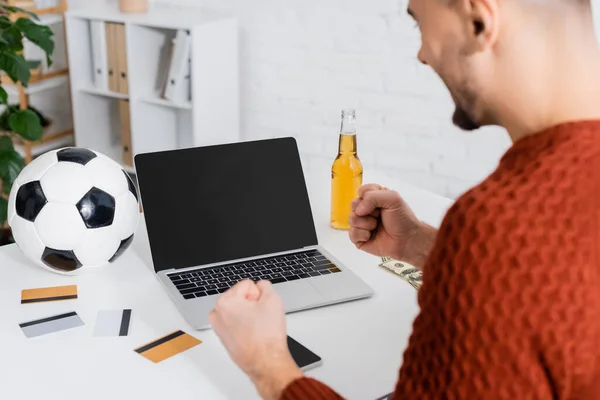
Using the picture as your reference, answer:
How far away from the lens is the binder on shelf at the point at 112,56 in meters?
3.02

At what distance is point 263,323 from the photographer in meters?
0.95

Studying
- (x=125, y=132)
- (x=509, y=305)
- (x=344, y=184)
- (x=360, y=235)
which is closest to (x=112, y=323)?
(x=360, y=235)

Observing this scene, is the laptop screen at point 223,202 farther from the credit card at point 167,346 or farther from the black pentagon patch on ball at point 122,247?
the credit card at point 167,346

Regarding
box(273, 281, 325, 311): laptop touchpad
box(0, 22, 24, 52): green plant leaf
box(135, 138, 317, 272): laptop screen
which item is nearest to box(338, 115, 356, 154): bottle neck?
box(135, 138, 317, 272): laptop screen

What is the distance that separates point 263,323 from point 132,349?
11.4 inches

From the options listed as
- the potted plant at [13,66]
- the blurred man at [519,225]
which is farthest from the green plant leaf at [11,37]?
the blurred man at [519,225]

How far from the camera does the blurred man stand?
708mm

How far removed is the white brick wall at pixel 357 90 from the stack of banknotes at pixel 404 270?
1363mm

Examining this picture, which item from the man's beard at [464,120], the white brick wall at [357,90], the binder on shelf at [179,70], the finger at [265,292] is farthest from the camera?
the binder on shelf at [179,70]

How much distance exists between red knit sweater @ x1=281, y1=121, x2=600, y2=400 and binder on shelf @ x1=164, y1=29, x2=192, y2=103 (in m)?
2.27

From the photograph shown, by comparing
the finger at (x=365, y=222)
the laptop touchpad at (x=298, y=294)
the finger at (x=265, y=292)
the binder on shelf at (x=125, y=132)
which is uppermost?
the finger at (x=265, y=292)

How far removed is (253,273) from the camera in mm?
1367

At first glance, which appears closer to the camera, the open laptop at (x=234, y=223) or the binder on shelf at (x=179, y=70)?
the open laptop at (x=234, y=223)

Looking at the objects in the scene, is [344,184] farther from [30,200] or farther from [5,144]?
[5,144]
